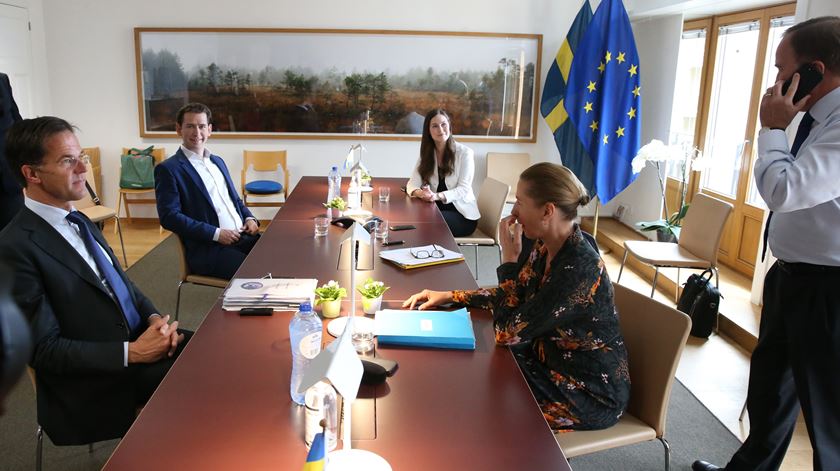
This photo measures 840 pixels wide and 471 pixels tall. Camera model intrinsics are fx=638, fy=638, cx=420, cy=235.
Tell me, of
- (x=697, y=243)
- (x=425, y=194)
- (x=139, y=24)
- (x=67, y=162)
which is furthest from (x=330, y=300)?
(x=139, y=24)

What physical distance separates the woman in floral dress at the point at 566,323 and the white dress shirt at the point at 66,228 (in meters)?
1.30

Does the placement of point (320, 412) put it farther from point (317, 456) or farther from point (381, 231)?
point (381, 231)

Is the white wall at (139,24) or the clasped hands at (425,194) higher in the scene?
the white wall at (139,24)

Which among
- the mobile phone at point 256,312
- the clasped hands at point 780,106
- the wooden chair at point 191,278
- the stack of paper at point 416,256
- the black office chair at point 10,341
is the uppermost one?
the clasped hands at point 780,106

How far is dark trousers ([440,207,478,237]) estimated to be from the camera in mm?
4633

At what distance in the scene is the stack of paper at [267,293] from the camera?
7.16ft

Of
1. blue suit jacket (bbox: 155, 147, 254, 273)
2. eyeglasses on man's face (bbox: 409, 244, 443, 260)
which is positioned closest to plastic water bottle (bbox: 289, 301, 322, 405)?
eyeglasses on man's face (bbox: 409, 244, 443, 260)

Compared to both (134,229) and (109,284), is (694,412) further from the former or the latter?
(134,229)

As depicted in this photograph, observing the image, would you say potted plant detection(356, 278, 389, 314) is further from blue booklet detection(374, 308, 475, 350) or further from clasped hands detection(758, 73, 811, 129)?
clasped hands detection(758, 73, 811, 129)

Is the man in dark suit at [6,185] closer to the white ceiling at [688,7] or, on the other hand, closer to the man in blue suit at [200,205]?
Answer: the man in blue suit at [200,205]

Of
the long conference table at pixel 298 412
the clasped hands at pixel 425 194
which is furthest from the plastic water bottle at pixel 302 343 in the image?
the clasped hands at pixel 425 194

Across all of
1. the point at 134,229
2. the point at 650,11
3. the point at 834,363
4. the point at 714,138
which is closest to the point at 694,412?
the point at 834,363

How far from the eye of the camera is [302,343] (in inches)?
63.0

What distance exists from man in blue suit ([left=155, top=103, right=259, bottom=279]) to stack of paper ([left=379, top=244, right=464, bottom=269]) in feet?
3.61
